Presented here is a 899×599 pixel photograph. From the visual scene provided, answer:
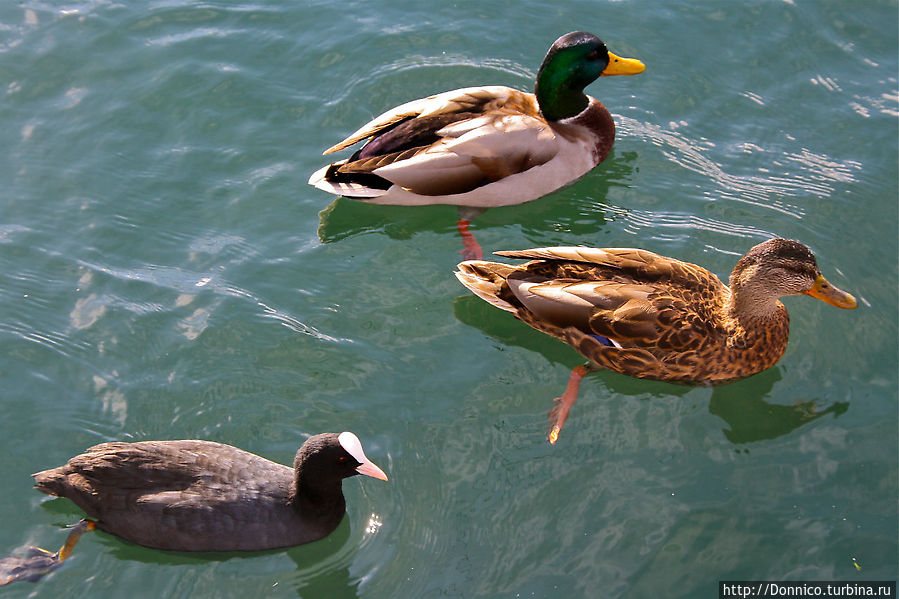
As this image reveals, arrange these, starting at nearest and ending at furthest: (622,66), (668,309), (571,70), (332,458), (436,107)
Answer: (332,458), (668,309), (436,107), (571,70), (622,66)

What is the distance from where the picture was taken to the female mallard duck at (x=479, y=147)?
22.9ft

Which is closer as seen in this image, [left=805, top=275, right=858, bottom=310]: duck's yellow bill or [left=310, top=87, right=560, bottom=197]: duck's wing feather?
[left=805, top=275, right=858, bottom=310]: duck's yellow bill

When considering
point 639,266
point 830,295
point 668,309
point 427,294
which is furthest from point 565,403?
point 830,295

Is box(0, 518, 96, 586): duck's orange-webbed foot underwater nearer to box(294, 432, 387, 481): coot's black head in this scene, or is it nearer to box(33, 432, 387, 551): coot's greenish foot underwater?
box(33, 432, 387, 551): coot's greenish foot underwater

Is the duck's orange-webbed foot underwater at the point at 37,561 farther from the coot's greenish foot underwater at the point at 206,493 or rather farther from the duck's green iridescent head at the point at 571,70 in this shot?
the duck's green iridescent head at the point at 571,70

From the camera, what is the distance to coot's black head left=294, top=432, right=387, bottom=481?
500cm

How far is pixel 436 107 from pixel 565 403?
2648 mm

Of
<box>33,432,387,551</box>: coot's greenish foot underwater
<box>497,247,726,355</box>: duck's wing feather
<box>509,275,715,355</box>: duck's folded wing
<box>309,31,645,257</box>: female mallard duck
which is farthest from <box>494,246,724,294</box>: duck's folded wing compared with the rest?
<box>33,432,387,551</box>: coot's greenish foot underwater

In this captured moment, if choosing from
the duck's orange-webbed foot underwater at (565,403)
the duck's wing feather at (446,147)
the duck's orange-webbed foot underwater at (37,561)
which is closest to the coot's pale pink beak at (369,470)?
the duck's orange-webbed foot underwater at (565,403)

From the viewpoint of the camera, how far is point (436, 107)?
7172 millimetres

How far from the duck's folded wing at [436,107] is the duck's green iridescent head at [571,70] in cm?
42

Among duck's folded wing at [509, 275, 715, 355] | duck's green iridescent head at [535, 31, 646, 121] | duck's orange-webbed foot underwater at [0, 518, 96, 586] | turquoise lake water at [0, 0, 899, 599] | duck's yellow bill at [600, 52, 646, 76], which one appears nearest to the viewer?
duck's orange-webbed foot underwater at [0, 518, 96, 586]

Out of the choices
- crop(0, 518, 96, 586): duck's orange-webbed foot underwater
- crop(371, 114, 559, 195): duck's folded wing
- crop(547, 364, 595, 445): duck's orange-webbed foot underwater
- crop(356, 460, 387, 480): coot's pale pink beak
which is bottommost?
crop(0, 518, 96, 586): duck's orange-webbed foot underwater

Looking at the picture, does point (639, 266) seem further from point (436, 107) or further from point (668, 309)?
point (436, 107)
